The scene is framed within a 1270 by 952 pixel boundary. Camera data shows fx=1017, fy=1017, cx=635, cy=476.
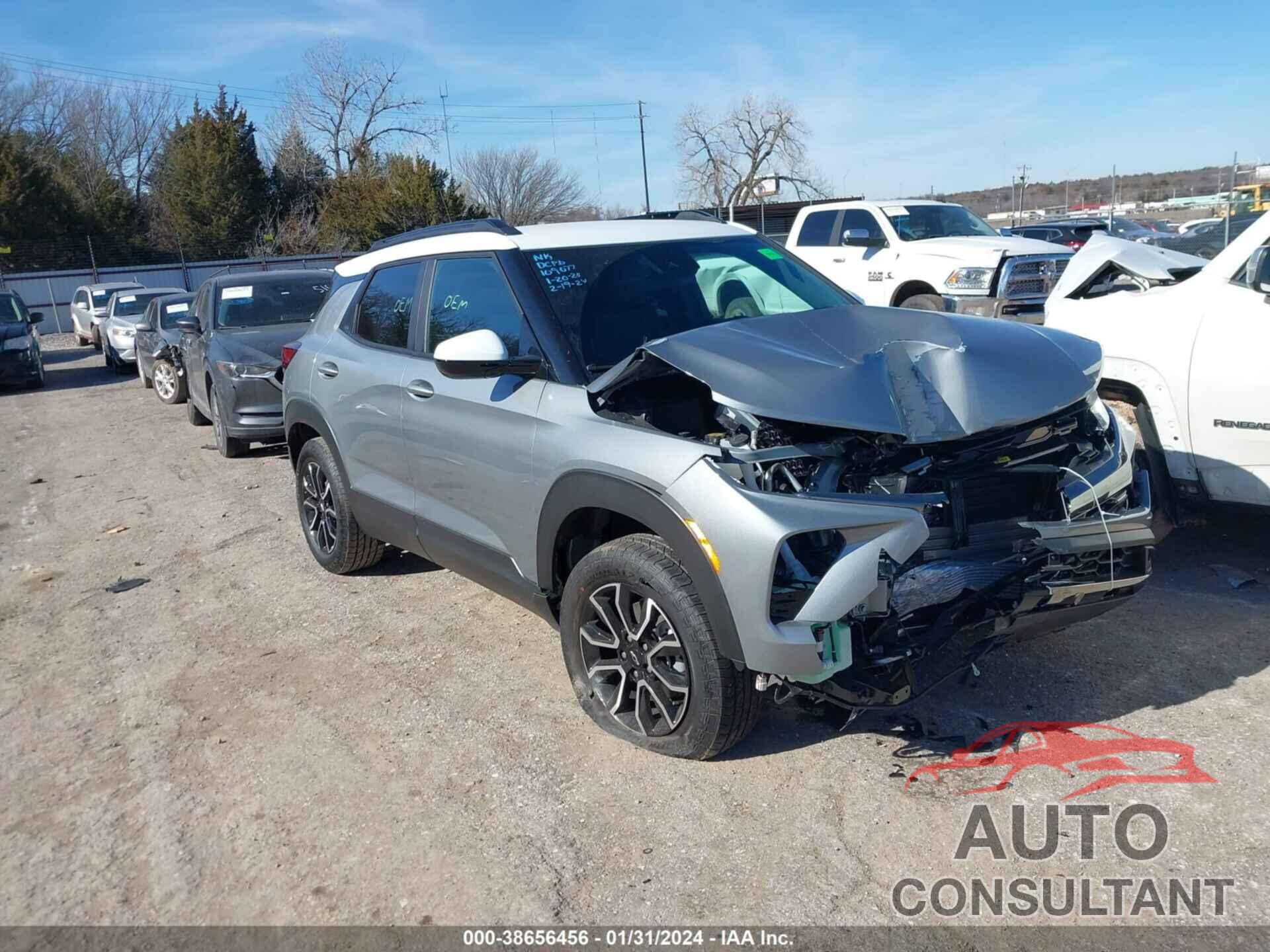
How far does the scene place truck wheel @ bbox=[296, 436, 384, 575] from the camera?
5.75 metres

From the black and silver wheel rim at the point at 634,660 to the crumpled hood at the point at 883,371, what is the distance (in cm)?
80

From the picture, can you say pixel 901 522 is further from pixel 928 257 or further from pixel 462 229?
pixel 928 257

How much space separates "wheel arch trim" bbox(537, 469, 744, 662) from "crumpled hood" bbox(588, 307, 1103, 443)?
38cm

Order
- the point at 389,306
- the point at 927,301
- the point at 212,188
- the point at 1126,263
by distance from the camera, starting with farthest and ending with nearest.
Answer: the point at 212,188 < the point at 927,301 < the point at 1126,263 < the point at 389,306

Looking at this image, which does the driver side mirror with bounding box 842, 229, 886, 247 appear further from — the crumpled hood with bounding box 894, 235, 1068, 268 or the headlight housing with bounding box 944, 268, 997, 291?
the headlight housing with bounding box 944, 268, 997, 291

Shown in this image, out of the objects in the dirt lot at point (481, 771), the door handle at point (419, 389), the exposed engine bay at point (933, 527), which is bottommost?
the dirt lot at point (481, 771)

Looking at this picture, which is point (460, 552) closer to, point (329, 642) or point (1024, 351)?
point (329, 642)

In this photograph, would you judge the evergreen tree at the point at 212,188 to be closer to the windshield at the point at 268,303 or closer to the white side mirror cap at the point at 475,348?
the windshield at the point at 268,303

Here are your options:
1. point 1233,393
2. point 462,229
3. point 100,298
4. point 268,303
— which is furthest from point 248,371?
point 100,298

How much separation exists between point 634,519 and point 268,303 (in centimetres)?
875

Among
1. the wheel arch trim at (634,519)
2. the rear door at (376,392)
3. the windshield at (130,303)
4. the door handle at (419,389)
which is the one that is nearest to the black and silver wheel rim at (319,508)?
the rear door at (376,392)

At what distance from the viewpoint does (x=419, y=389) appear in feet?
15.6

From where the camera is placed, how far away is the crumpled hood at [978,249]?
35.9 feet

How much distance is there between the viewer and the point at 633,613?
371cm
